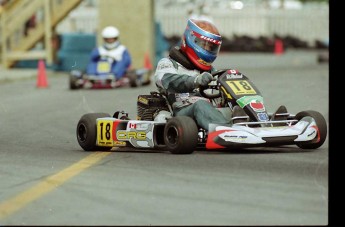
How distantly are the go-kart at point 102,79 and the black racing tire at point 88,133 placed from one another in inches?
394

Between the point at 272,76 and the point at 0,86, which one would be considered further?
the point at 272,76

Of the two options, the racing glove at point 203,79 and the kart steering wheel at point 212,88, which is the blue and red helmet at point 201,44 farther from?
the racing glove at point 203,79

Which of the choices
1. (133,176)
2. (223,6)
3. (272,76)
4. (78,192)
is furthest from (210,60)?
(223,6)

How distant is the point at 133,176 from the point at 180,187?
704 mm

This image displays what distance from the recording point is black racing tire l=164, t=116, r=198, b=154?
9023 mm

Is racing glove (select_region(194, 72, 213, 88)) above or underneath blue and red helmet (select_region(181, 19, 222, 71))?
underneath

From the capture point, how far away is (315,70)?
27.0 m

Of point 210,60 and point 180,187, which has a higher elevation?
point 210,60

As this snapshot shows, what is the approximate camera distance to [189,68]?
10.1m

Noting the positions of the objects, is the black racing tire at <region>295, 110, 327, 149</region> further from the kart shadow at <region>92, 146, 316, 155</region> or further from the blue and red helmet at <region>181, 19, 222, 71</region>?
the blue and red helmet at <region>181, 19, 222, 71</region>

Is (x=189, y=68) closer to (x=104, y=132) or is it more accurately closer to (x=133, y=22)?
(x=104, y=132)

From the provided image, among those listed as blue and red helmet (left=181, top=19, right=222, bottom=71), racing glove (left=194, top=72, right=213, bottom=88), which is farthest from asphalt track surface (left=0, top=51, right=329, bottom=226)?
blue and red helmet (left=181, top=19, right=222, bottom=71)
